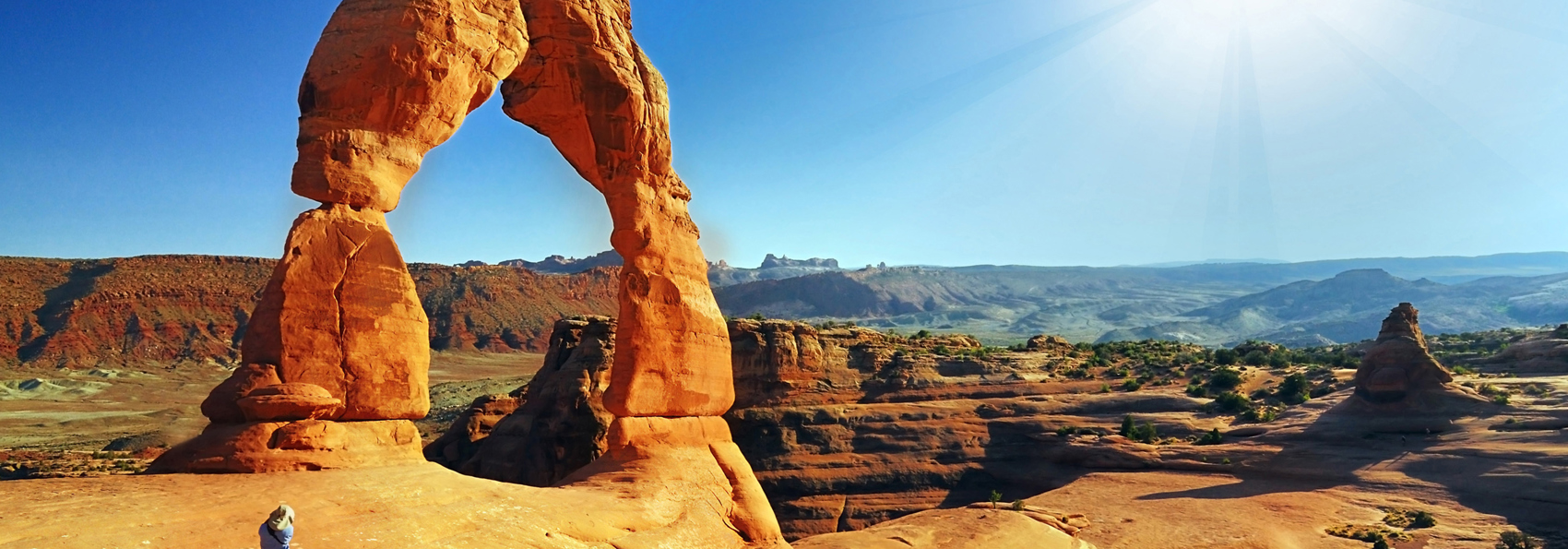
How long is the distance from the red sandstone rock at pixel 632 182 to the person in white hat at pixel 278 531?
6854 mm

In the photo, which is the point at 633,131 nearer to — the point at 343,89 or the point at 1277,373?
the point at 343,89

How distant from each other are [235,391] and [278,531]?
125 inches

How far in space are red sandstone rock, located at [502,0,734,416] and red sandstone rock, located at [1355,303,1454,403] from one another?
22204 mm

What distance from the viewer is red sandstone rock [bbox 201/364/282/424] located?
8.26 metres

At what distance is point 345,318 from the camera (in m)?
9.15

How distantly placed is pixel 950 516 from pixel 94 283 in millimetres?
83517

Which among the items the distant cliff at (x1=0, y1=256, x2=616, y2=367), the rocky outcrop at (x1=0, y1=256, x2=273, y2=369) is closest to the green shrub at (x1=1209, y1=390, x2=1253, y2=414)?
the distant cliff at (x1=0, y1=256, x2=616, y2=367)

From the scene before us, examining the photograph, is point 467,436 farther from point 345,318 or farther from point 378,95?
point 378,95

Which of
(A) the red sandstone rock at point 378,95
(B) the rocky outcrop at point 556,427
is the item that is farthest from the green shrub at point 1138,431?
(A) the red sandstone rock at point 378,95

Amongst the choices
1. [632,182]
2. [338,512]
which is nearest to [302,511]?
[338,512]

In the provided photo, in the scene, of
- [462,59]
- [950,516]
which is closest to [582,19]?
[462,59]

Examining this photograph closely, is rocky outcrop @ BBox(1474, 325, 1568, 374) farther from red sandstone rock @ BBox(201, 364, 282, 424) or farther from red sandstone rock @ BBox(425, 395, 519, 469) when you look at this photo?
red sandstone rock @ BBox(201, 364, 282, 424)

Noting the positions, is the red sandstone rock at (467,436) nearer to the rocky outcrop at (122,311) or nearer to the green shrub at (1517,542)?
the green shrub at (1517,542)

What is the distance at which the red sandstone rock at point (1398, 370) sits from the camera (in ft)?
82.8
